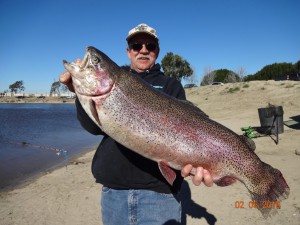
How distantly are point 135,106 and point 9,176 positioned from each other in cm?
967

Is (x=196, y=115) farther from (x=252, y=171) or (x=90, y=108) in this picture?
(x=90, y=108)

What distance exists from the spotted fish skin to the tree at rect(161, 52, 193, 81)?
210ft

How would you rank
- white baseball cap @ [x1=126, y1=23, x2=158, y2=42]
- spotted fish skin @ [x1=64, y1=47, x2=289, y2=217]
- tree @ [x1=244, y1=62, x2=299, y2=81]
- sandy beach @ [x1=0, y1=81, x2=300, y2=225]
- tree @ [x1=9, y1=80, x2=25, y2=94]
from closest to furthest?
1. spotted fish skin @ [x1=64, y1=47, x2=289, y2=217]
2. white baseball cap @ [x1=126, y1=23, x2=158, y2=42]
3. sandy beach @ [x1=0, y1=81, x2=300, y2=225]
4. tree @ [x1=244, y1=62, x2=299, y2=81]
5. tree @ [x1=9, y1=80, x2=25, y2=94]

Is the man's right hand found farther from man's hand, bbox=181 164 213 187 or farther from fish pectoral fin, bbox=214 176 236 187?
fish pectoral fin, bbox=214 176 236 187

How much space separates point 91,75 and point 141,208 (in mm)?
1485

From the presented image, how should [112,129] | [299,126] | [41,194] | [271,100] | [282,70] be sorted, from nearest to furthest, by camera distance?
[112,129] → [41,194] → [299,126] → [271,100] → [282,70]

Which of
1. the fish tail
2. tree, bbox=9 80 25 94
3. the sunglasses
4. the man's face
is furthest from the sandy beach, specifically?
tree, bbox=9 80 25 94

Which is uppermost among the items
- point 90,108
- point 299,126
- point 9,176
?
point 90,108

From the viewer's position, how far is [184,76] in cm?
7306

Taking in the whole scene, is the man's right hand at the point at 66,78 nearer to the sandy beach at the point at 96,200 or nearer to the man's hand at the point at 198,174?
the man's hand at the point at 198,174

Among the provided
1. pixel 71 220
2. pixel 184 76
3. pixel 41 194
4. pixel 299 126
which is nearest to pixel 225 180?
pixel 71 220

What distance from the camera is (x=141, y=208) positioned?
308 cm

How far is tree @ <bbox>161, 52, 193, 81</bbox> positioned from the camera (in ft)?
224

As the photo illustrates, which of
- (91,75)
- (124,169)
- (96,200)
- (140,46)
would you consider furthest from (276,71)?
(91,75)
